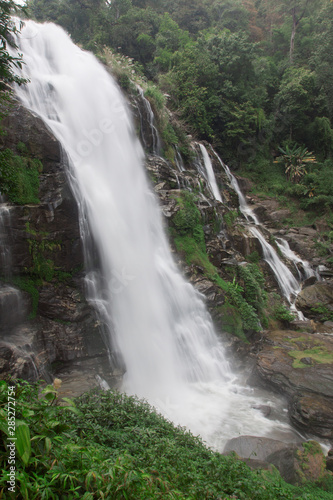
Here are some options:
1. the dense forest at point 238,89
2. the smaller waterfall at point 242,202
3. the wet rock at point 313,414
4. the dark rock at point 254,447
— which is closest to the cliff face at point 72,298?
the wet rock at point 313,414

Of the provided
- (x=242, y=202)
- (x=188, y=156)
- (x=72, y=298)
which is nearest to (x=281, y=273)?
(x=242, y=202)

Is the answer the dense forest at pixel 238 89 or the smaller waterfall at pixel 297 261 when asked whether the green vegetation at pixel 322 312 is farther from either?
the dense forest at pixel 238 89

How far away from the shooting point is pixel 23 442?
2.31 metres

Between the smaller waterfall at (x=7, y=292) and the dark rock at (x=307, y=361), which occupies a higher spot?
the smaller waterfall at (x=7, y=292)

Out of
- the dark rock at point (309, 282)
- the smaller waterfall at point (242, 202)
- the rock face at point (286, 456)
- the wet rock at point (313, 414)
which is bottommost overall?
the wet rock at point (313, 414)

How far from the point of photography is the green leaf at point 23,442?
2256 millimetres

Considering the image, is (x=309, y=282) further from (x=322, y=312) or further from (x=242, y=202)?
(x=242, y=202)

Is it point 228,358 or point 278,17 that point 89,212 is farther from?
point 278,17

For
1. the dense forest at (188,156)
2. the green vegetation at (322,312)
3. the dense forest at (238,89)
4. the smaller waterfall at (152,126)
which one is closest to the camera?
the dense forest at (188,156)

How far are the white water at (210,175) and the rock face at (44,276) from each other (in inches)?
424

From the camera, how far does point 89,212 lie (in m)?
9.21

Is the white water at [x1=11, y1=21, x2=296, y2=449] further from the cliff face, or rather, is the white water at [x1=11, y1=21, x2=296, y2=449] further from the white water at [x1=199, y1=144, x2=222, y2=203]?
the white water at [x1=199, y1=144, x2=222, y2=203]

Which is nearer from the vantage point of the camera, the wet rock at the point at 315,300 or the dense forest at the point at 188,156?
the dense forest at the point at 188,156

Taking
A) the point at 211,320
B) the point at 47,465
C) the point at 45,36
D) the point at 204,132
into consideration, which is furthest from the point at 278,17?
the point at 47,465
